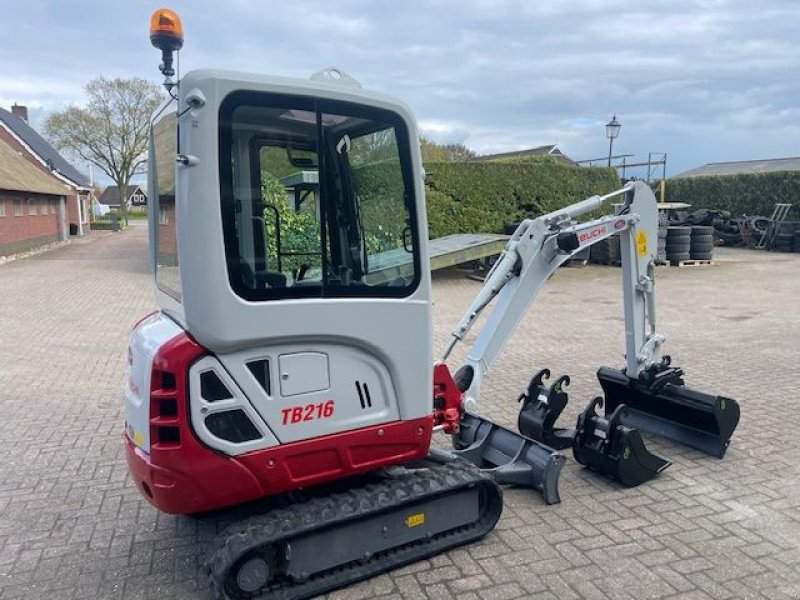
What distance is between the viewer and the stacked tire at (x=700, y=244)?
19.2 metres

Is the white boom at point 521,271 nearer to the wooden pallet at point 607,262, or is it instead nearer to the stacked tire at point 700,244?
the wooden pallet at point 607,262

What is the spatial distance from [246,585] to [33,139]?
45230 mm

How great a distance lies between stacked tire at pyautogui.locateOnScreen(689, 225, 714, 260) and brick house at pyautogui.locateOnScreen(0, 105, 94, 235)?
30649mm

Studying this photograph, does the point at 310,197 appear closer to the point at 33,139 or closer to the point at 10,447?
the point at 10,447

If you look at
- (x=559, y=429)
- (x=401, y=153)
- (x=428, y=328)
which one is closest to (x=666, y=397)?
(x=559, y=429)

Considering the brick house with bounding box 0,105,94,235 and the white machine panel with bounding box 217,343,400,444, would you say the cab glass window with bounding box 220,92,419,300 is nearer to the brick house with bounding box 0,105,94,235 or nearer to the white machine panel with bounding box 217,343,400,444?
the white machine panel with bounding box 217,343,400,444

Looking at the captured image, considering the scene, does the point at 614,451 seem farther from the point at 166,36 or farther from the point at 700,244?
the point at 700,244

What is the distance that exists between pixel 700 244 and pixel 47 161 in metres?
36.3

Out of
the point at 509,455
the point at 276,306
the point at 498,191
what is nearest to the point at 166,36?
the point at 276,306

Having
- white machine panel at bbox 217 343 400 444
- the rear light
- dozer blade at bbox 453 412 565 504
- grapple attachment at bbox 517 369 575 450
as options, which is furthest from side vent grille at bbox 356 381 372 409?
grapple attachment at bbox 517 369 575 450

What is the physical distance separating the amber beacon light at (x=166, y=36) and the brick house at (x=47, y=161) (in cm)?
3586

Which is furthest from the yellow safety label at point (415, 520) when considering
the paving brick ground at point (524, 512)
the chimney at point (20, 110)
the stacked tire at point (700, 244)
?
the chimney at point (20, 110)

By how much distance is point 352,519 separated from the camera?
11.0 feet

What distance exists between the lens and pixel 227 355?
→ 3018mm
